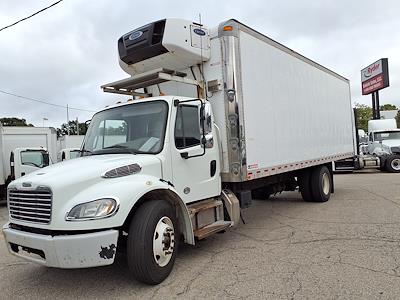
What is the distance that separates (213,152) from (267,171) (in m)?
1.52

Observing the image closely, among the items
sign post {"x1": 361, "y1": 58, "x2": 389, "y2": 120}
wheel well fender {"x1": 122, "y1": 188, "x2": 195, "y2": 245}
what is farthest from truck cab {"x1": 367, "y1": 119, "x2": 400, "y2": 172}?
wheel well fender {"x1": 122, "y1": 188, "x2": 195, "y2": 245}

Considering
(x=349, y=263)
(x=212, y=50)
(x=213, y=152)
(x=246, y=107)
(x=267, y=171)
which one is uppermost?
(x=212, y=50)

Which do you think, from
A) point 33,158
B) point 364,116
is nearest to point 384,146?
point 33,158

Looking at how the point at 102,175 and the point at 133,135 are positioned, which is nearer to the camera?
the point at 102,175

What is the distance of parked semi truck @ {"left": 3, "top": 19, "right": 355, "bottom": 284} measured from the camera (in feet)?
13.5

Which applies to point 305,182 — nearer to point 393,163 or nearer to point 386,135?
point 393,163

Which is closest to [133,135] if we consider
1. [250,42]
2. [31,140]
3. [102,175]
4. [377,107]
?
[102,175]

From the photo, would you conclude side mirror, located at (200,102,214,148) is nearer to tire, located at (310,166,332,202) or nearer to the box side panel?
the box side panel

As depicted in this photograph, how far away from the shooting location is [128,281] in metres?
4.77

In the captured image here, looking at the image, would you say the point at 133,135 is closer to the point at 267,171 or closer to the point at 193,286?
the point at 193,286

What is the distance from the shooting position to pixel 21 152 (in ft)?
46.0

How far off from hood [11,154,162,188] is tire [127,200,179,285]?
0.50 metres

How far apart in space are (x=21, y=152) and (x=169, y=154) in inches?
425

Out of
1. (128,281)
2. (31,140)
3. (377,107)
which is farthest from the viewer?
(377,107)
